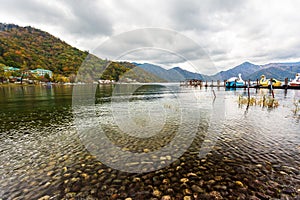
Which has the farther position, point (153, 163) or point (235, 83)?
point (235, 83)

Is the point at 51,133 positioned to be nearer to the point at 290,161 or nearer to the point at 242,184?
the point at 242,184

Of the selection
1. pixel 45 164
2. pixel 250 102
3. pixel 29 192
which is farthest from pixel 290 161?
pixel 250 102

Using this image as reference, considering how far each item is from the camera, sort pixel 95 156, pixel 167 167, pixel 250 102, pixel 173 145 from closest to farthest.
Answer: pixel 167 167, pixel 95 156, pixel 173 145, pixel 250 102

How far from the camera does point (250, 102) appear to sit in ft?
91.6

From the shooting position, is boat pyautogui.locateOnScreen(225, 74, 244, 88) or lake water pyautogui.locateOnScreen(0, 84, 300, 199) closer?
lake water pyautogui.locateOnScreen(0, 84, 300, 199)

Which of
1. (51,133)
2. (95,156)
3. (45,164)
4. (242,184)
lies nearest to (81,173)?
(95,156)

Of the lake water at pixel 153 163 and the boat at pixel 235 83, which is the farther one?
the boat at pixel 235 83

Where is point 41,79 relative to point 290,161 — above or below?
above

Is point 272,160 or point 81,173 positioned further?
point 272,160

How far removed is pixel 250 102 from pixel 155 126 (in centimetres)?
2248

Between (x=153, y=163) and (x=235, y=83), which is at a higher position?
(x=235, y=83)

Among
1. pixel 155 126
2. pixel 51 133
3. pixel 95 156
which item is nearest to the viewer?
pixel 95 156

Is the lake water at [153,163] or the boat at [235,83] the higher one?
the boat at [235,83]

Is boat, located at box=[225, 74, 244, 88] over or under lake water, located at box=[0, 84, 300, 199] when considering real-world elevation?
over
